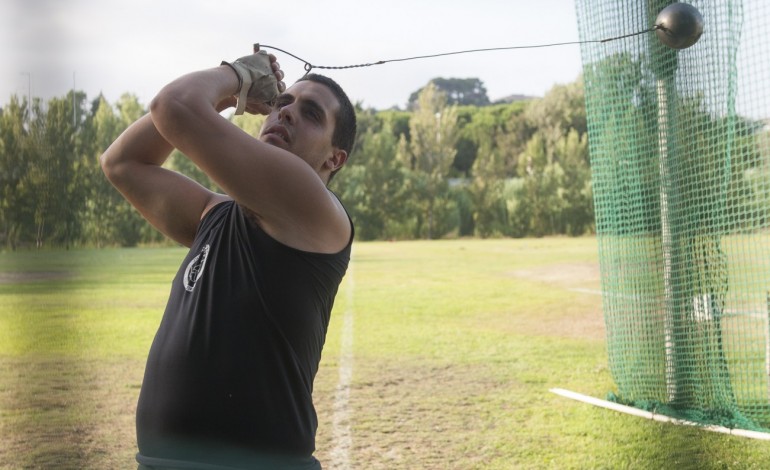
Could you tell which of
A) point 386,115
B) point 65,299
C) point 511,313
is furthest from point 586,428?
point 386,115

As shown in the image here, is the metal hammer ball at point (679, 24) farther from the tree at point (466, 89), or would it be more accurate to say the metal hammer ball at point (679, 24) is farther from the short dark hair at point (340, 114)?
the tree at point (466, 89)

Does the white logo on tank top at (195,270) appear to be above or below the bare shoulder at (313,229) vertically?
below

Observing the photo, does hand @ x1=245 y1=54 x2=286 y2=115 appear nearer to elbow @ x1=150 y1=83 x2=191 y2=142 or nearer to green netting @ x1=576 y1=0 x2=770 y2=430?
elbow @ x1=150 y1=83 x2=191 y2=142

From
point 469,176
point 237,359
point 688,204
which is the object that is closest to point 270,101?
point 237,359

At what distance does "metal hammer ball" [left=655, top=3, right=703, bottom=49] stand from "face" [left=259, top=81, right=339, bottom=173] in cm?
260

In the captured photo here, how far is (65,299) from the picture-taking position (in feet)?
7.47

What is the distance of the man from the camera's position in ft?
4.90

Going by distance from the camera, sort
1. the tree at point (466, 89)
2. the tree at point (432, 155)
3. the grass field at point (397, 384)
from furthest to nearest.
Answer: the tree at point (466, 89) → the tree at point (432, 155) → the grass field at point (397, 384)

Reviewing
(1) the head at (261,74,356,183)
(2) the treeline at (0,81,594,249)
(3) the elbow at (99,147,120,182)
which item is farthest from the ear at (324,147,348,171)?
(2) the treeline at (0,81,594,249)

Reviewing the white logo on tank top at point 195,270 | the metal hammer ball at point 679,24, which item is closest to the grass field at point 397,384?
the white logo on tank top at point 195,270

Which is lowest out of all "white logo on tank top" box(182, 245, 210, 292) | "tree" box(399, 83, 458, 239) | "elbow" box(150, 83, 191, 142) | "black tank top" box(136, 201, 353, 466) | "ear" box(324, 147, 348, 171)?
"black tank top" box(136, 201, 353, 466)

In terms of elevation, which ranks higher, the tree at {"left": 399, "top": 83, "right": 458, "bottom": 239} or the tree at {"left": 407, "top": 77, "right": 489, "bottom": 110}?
the tree at {"left": 407, "top": 77, "right": 489, "bottom": 110}

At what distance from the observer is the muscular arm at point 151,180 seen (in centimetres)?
191

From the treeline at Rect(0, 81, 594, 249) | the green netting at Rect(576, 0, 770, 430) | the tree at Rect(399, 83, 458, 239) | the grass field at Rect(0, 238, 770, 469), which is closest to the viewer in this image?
the grass field at Rect(0, 238, 770, 469)
